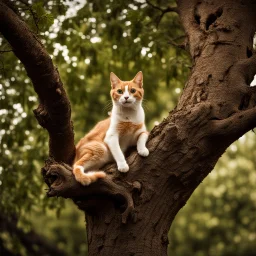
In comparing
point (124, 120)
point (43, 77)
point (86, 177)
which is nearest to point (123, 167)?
point (86, 177)

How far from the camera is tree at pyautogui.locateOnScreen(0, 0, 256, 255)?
3.51m

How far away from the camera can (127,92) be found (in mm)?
4801

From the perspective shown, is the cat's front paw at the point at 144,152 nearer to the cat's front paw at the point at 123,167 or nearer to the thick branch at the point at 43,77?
the cat's front paw at the point at 123,167

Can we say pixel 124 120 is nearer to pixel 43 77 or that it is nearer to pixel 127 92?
pixel 127 92

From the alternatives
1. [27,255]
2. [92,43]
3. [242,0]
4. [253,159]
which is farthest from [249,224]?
[242,0]

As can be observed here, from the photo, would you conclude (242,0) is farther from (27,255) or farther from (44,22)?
(27,255)

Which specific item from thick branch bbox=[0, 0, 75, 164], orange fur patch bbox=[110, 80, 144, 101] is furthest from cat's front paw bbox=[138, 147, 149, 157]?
orange fur patch bbox=[110, 80, 144, 101]

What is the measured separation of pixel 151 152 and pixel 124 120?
90cm

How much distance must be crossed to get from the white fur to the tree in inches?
11.9

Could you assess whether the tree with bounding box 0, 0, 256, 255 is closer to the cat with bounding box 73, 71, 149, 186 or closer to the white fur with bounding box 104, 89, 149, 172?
the cat with bounding box 73, 71, 149, 186

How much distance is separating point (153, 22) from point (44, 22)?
2.57 m

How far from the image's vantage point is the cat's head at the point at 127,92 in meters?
4.72

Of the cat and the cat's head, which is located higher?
the cat's head

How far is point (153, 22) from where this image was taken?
237 inches
